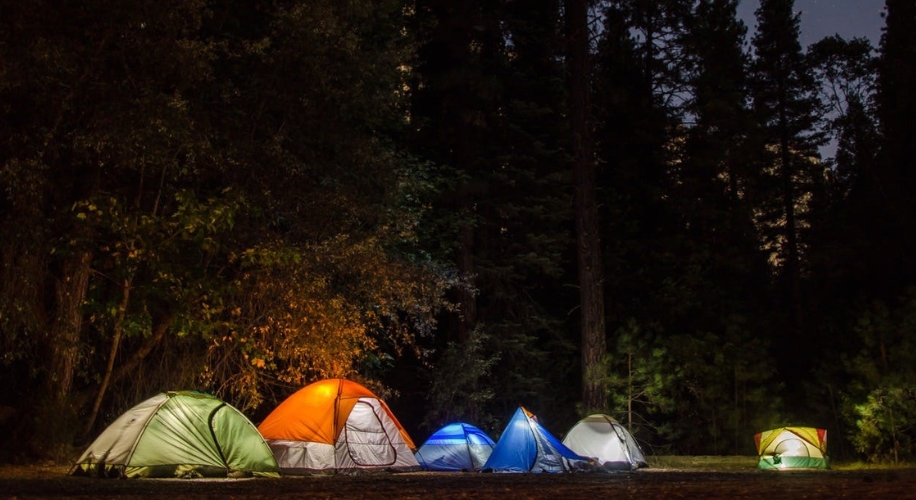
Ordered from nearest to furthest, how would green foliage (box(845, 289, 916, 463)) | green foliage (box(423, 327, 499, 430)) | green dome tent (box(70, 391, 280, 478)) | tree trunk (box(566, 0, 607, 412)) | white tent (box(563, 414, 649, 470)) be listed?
green dome tent (box(70, 391, 280, 478)), white tent (box(563, 414, 649, 470)), green foliage (box(845, 289, 916, 463)), tree trunk (box(566, 0, 607, 412)), green foliage (box(423, 327, 499, 430))

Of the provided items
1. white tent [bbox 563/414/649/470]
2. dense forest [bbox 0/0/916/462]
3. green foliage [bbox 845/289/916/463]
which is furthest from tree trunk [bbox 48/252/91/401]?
green foliage [bbox 845/289/916/463]

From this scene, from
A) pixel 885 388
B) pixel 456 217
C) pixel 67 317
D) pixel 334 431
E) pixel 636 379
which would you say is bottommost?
pixel 334 431

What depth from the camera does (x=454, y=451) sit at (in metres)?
15.7

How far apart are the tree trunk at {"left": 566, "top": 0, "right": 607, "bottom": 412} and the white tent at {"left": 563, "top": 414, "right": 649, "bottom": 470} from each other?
12.3ft

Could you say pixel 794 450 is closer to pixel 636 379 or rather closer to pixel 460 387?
pixel 636 379

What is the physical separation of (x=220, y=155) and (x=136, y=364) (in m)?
3.98

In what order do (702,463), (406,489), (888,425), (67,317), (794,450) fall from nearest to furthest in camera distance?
(406,489) < (67,317) < (794,450) < (702,463) < (888,425)

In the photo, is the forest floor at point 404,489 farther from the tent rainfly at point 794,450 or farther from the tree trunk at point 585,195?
the tree trunk at point 585,195

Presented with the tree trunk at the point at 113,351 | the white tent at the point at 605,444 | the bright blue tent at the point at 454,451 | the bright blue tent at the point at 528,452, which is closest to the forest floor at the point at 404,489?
the tree trunk at the point at 113,351

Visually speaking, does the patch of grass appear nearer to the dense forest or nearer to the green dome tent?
the dense forest

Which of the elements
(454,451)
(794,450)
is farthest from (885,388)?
(454,451)

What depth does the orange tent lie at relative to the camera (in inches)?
530

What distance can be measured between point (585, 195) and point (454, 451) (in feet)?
24.3

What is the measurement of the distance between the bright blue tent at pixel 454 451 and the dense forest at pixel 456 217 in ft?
5.06
